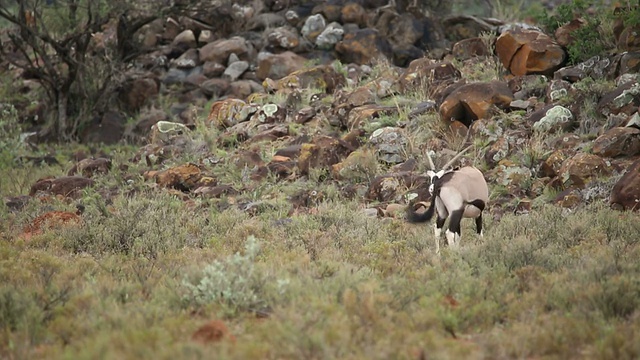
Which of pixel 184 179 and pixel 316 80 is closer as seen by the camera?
pixel 184 179

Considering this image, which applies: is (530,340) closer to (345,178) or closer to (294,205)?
(294,205)

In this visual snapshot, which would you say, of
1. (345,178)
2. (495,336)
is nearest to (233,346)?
(495,336)

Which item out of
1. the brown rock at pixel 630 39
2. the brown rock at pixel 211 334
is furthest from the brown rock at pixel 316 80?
the brown rock at pixel 211 334

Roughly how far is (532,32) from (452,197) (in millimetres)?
8987

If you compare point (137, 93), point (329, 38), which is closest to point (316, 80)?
point (329, 38)

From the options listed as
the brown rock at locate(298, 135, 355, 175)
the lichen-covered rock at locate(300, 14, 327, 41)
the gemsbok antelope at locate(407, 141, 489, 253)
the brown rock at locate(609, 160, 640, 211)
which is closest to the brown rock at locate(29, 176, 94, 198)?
the brown rock at locate(298, 135, 355, 175)

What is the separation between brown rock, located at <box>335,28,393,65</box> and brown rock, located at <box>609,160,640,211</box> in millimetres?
11162

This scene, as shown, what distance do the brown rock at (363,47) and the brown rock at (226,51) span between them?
302cm

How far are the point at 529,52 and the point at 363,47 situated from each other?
6.38m

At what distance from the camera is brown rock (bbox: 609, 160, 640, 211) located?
10.5 m

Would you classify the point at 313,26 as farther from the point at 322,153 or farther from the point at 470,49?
the point at 322,153

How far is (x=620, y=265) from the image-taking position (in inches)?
296

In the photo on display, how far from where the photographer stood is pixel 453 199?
9.04 meters

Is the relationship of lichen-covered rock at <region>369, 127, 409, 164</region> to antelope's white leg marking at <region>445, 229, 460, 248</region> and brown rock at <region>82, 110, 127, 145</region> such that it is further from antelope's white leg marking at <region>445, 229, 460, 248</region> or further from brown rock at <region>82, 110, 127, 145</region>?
brown rock at <region>82, 110, 127, 145</region>
